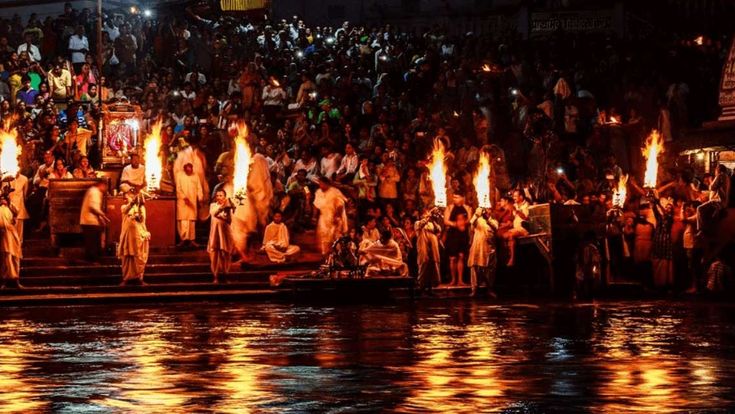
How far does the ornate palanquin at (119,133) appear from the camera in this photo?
27297 millimetres

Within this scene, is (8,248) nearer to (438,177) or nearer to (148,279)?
(148,279)

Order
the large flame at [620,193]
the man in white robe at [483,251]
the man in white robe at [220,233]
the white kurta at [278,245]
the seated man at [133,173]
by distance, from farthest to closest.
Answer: the seated man at [133,173], the white kurta at [278,245], the man in white robe at [483,251], the man in white robe at [220,233], the large flame at [620,193]

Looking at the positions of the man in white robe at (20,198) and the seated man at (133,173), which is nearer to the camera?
the man in white robe at (20,198)

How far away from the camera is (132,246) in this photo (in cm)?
2477

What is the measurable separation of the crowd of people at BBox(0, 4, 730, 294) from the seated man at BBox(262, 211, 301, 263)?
0.04 metres

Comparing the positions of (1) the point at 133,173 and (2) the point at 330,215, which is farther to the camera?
(1) the point at 133,173

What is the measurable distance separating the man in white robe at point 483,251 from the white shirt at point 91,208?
6495mm

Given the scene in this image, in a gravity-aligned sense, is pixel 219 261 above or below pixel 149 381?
above

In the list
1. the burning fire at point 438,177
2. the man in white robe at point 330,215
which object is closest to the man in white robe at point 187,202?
the man in white robe at point 330,215

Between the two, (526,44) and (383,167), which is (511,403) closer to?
(383,167)

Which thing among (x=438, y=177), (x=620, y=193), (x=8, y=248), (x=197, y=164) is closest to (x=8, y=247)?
(x=8, y=248)

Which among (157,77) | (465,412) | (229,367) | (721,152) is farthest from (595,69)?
(465,412)

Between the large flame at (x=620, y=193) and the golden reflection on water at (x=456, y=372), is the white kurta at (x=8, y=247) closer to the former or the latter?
the golden reflection on water at (x=456, y=372)

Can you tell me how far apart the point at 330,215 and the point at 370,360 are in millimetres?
12188
